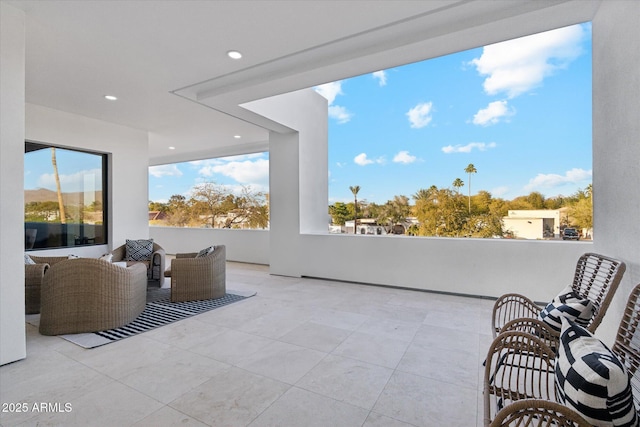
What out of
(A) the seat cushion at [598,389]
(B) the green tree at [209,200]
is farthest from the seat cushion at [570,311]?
(B) the green tree at [209,200]

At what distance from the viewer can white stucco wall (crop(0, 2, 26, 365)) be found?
8.20 feet

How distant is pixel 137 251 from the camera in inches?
207

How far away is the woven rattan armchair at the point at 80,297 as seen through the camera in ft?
10.1

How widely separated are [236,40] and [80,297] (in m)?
3.06

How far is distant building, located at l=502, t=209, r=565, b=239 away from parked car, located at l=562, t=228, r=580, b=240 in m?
0.11

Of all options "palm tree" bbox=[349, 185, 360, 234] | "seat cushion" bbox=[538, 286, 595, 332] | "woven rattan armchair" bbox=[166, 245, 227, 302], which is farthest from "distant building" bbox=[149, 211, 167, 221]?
"seat cushion" bbox=[538, 286, 595, 332]

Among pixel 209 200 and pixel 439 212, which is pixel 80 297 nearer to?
pixel 439 212

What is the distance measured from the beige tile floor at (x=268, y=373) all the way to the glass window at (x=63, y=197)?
8.52 ft

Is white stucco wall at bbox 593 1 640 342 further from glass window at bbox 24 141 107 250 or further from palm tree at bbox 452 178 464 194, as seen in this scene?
glass window at bbox 24 141 107 250

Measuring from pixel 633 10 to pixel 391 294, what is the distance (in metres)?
3.87

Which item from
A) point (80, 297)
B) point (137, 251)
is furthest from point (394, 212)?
point (80, 297)

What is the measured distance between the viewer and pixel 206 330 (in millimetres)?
3279

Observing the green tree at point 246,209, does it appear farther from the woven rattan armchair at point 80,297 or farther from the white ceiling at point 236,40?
the woven rattan armchair at point 80,297

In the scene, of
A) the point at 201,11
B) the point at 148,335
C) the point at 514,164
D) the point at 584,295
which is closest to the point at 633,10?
the point at 584,295
